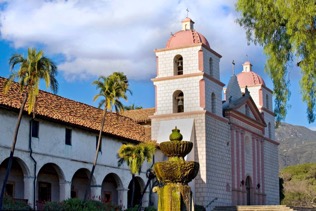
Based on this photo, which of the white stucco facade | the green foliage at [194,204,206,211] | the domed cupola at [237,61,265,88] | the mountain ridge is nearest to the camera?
the white stucco facade

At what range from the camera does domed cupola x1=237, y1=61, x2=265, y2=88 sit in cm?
4906

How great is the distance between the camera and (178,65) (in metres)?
38.8

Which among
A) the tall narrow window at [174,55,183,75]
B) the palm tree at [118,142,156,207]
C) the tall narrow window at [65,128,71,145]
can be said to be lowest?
the palm tree at [118,142,156,207]

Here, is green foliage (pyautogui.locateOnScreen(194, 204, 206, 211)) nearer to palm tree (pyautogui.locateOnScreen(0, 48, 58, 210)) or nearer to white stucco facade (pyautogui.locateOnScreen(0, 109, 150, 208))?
white stucco facade (pyautogui.locateOnScreen(0, 109, 150, 208))

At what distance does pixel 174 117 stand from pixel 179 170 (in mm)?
22882

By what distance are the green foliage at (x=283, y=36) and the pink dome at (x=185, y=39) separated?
699 inches

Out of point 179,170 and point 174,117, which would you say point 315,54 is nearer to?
point 179,170

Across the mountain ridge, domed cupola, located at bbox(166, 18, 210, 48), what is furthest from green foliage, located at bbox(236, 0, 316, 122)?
the mountain ridge

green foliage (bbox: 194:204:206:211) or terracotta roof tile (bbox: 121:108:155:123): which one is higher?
terracotta roof tile (bbox: 121:108:155:123)

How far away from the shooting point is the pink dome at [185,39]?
38.1 m

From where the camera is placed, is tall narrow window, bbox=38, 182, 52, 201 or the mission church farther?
tall narrow window, bbox=38, 182, 52, 201

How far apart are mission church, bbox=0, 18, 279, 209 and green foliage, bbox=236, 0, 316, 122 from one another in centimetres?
1109

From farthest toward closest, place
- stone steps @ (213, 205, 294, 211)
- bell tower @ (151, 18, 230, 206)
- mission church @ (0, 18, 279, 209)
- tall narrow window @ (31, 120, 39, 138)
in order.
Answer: bell tower @ (151, 18, 230, 206), stone steps @ (213, 205, 294, 211), mission church @ (0, 18, 279, 209), tall narrow window @ (31, 120, 39, 138)

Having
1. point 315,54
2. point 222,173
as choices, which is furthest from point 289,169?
point 315,54
